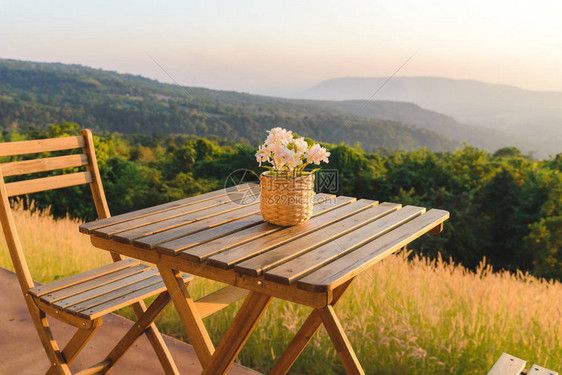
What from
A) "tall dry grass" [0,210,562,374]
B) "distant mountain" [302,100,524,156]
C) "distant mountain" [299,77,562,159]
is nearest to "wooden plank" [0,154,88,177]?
"tall dry grass" [0,210,562,374]

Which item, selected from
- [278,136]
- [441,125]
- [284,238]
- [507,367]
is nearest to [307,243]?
[284,238]

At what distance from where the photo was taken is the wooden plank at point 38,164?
6.78 feet

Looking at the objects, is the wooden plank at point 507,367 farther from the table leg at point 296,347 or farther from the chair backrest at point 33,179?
the chair backrest at point 33,179

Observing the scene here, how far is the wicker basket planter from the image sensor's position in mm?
1745

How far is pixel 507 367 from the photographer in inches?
66.7

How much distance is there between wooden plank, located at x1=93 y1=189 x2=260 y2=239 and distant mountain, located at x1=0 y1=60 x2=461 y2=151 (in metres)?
5.64

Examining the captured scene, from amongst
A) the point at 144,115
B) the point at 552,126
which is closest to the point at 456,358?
the point at 144,115

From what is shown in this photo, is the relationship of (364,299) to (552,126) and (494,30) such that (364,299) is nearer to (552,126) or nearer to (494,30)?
(494,30)

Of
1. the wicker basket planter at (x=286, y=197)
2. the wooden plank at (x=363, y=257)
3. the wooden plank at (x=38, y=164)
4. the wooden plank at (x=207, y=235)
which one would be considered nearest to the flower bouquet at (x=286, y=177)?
the wicker basket planter at (x=286, y=197)

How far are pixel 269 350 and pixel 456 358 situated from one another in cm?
103

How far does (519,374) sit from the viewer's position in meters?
1.65

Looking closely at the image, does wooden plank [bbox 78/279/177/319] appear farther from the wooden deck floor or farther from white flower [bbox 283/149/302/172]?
white flower [bbox 283/149/302/172]

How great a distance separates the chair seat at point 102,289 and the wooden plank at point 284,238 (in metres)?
0.67

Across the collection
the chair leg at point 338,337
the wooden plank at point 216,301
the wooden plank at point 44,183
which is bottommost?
the wooden plank at point 216,301
